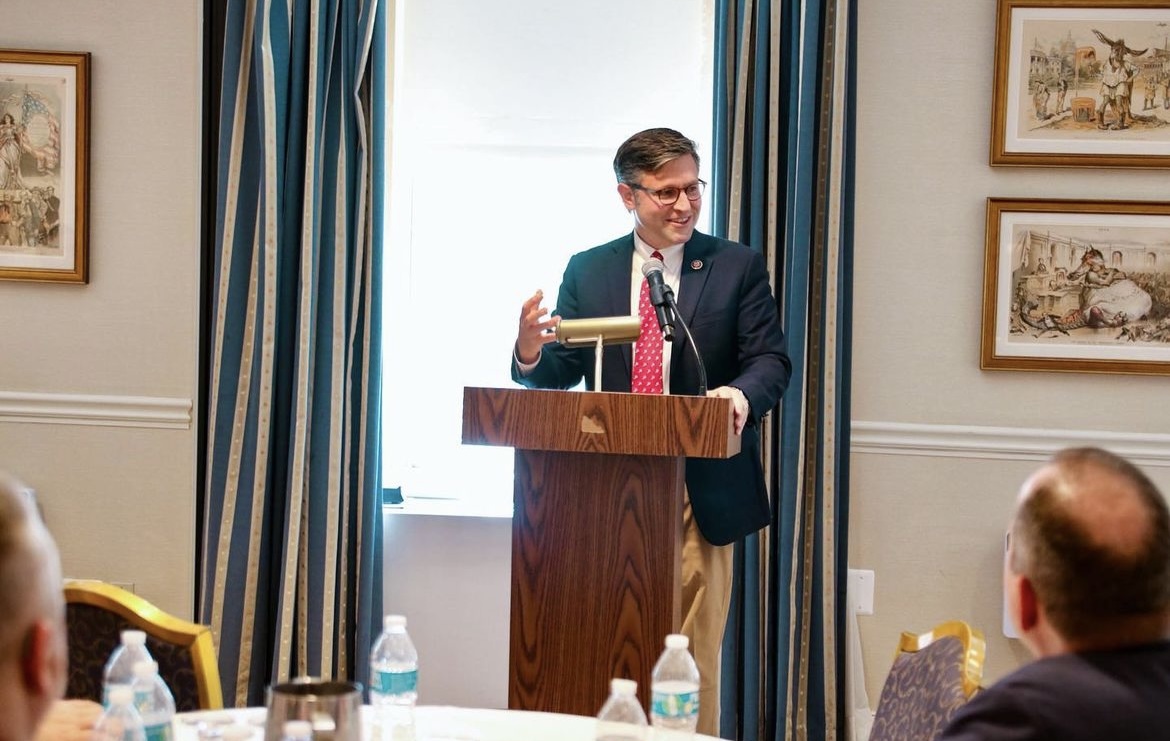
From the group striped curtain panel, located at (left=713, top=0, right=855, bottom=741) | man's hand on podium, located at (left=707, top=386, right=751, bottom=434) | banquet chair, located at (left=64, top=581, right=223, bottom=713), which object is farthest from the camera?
striped curtain panel, located at (left=713, top=0, right=855, bottom=741)

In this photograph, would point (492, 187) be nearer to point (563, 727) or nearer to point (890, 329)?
point (890, 329)

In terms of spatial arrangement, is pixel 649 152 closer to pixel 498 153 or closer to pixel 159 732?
pixel 498 153

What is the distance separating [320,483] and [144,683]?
2.20 metres

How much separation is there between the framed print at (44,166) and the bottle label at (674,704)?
2.90m

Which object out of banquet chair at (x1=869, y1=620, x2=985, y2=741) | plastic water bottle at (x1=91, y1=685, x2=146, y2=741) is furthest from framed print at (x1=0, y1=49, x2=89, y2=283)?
banquet chair at (x1=869, y1=620, x2=985, y2=741)

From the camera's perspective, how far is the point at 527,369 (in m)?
2.91

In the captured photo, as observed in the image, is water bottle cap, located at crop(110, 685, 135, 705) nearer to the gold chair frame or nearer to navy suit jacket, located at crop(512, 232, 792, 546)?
the gold chair frame

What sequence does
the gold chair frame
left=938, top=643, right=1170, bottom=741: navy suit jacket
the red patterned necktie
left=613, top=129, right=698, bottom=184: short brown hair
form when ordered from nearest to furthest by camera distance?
left=938, top=643, right=1170, bottom=741: navy suit jacket, the gold chair frame, the red patterned necktie, left=613, top=129, right=698, bottom=184: short brown hair

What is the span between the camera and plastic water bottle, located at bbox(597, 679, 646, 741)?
5.80ft

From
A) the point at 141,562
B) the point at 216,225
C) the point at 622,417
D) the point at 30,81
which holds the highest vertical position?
the point at 30,81

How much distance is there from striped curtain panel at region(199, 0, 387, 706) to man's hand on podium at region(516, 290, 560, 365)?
1.26 metres

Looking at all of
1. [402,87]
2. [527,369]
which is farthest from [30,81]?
[527,369]

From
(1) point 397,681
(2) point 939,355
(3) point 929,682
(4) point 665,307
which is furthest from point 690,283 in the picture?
(1) point 397,681

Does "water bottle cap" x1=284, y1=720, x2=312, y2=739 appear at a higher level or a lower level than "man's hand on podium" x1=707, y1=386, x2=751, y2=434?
lower
